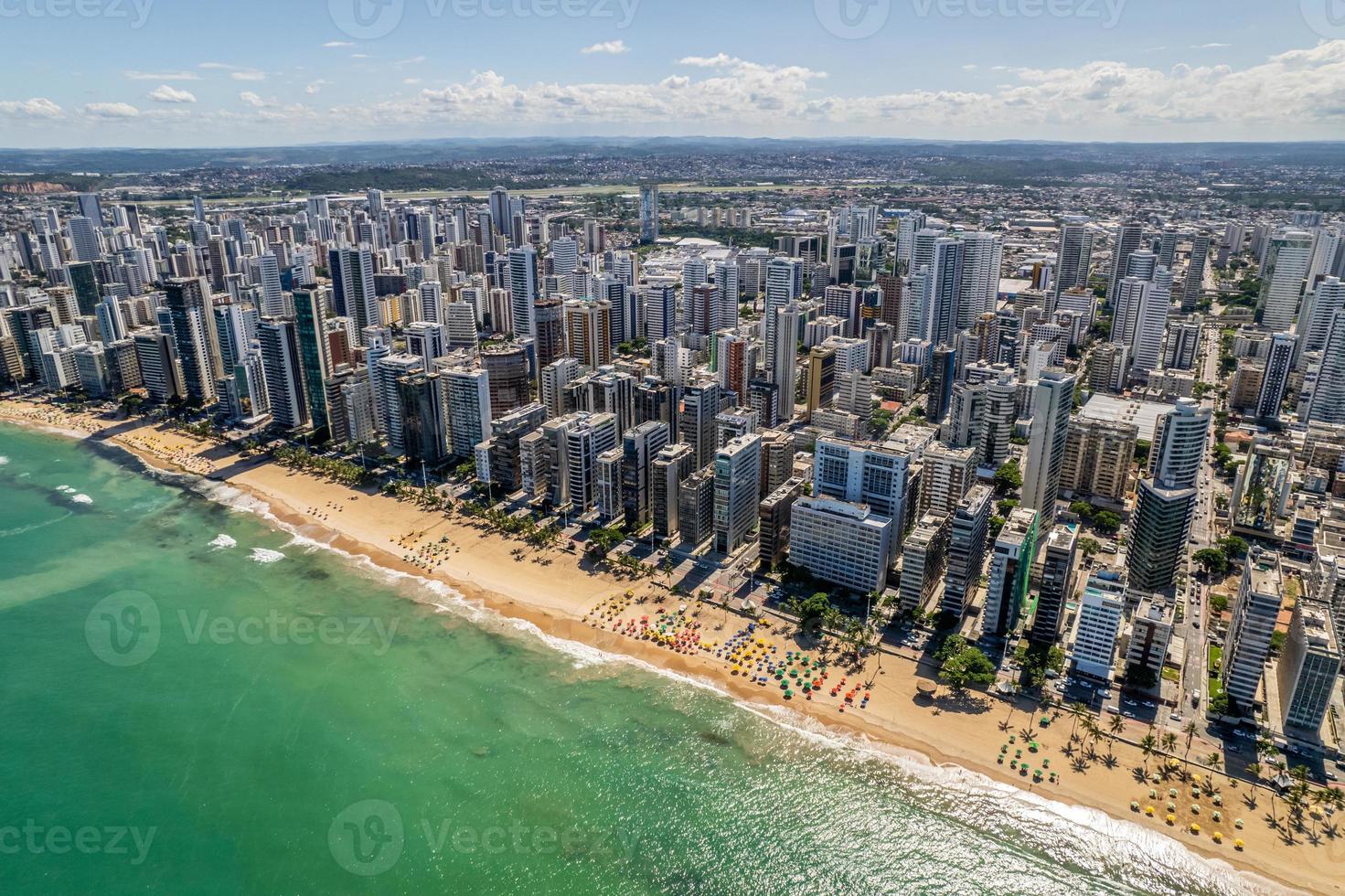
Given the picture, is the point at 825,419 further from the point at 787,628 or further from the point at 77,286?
the point at 77,286

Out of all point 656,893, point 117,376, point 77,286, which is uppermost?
point 77,286

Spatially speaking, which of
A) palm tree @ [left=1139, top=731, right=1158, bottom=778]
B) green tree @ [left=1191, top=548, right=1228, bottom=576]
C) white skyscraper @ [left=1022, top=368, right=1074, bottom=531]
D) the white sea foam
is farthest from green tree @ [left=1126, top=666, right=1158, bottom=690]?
the white sea foam

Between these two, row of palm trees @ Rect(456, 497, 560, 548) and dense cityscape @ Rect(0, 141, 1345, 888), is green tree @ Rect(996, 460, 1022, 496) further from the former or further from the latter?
row of palm trees @ Rect(456, 497, 560, 548)

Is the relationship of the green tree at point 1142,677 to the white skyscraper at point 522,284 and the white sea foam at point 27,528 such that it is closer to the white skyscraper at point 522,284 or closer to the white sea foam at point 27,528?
the white sea foam at point 27,528

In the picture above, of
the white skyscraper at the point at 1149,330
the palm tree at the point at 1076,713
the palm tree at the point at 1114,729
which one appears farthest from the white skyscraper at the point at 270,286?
the white skyscraper at the point at 1149,330

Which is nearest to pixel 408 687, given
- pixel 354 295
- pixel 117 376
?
pixel 117 376
